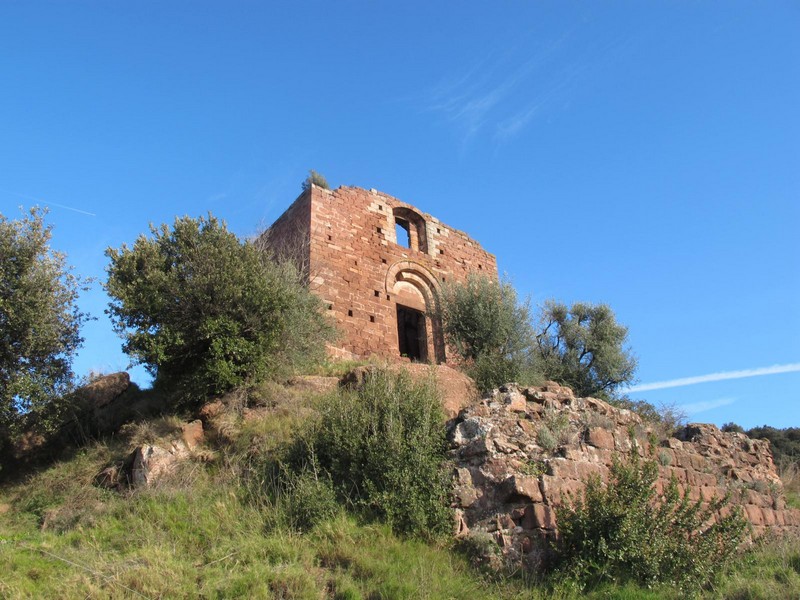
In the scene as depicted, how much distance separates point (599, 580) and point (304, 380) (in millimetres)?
7484

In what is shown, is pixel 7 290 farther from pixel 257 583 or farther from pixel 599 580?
pixel 599 580

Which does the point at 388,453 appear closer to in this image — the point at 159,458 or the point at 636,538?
the point at 636,538

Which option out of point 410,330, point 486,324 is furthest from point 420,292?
point 486,324

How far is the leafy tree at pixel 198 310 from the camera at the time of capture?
11805mm

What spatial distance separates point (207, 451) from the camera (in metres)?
10.5

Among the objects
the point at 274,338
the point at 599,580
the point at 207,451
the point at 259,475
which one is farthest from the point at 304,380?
the point at 599,580

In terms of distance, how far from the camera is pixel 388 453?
8203 mm

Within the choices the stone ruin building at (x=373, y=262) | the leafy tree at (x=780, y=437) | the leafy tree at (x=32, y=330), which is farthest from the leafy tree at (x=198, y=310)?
the leafy tree at (x=780, y=437)

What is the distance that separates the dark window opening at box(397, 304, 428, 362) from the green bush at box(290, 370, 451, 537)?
10642mm

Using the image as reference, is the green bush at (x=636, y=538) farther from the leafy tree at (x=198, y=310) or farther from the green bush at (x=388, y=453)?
Result: the leafy tree at (x=198, y=310)

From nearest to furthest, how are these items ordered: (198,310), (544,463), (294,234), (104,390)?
1. (544,463)
2. (198,310)
3. (104,390)
4. (294,234)

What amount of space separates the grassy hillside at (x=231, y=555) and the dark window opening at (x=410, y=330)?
10679 millimetres

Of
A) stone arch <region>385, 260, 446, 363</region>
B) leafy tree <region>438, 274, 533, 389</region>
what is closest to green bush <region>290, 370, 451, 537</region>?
leafy tree <region>438, 274, 533, 389</region>

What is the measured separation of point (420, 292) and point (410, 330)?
1.44 m
